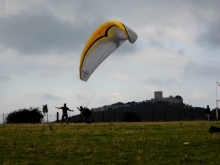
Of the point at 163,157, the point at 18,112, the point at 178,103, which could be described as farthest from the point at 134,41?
the point at 178,103

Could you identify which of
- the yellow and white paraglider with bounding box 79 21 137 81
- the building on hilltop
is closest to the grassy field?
the yellow and white paraglider with bounding box 79 21 137 81

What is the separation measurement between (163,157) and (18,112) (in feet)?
192

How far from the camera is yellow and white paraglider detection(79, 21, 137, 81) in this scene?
2398 centimetres

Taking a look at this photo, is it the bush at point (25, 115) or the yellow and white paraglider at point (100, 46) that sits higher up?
the yellow and white paraglider at point (100, 46)

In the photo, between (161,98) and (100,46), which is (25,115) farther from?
(161,98)

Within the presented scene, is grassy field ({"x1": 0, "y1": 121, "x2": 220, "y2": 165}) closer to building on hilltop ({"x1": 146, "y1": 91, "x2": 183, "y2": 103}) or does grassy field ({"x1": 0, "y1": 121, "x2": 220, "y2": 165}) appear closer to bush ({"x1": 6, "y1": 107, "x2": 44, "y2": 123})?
bush ({"x1": 6, "y1": 107, "x2": 44, "y2": 123})

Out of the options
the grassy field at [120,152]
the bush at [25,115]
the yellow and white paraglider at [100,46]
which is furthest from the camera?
the bush at [25,115]

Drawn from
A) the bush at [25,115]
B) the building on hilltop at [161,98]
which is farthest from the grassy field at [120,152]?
the building on hilltop at [161,98]

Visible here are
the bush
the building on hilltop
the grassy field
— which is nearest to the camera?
the grassy field

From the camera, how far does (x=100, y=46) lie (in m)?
25.5

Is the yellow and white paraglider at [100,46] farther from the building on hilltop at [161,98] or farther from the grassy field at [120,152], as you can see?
the building on hilltop at [161,98]

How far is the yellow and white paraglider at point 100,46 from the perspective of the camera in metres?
24.0

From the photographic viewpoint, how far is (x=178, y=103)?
124875mm

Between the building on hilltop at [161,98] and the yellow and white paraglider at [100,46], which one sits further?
the building on hilltop at [161,98]
